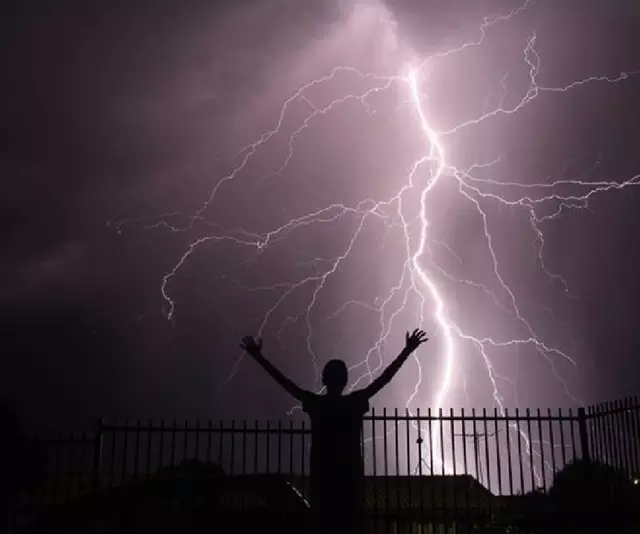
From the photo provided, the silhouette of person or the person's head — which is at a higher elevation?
the person's head

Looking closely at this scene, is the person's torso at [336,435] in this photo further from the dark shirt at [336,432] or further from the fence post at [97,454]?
the fence post at [97,454]

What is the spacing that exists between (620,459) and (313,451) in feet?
16.3

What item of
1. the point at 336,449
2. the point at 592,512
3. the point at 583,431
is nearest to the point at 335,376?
the point at 336,449

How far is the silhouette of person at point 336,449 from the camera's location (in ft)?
16.5

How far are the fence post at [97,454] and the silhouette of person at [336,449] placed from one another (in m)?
3.85

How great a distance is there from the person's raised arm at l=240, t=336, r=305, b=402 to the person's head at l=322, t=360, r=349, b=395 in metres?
0.27

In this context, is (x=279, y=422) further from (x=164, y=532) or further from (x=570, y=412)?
(x=570, y=412)

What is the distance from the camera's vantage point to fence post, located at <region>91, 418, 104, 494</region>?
326 inches

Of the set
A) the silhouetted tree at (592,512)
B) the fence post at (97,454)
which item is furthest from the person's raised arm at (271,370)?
the silhouetted tree at (592,512)

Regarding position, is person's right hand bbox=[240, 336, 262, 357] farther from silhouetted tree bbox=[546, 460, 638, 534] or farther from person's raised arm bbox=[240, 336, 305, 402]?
silhouetted tree bbox=[546, 460, 638, 534]

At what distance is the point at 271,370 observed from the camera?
5.78m

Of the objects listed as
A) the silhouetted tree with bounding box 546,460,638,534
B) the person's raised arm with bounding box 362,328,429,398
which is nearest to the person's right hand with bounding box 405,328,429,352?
the person's raised arm with bounding box 362,328,429,398

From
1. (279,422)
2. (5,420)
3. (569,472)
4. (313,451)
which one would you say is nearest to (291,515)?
(313,451)

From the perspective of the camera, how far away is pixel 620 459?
8.25m
